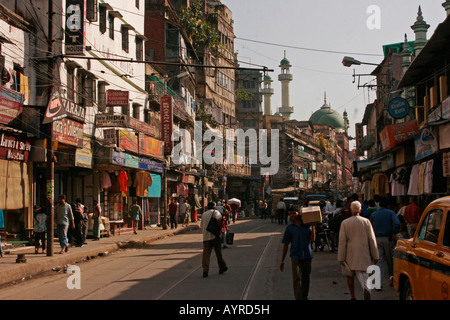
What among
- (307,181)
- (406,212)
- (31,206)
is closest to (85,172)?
(31,206)

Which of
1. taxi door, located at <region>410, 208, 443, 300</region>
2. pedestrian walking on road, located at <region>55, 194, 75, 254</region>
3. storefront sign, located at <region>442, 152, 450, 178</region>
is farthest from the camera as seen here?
pedestrian walking on road, located at <region>55, 194, 75, 254</region>

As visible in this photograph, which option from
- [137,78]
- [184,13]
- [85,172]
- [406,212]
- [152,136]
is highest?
[184,13]

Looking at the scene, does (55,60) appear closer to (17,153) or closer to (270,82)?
(17,153)

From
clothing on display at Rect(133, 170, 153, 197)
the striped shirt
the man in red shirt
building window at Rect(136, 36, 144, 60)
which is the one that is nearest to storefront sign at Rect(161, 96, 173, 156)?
building window at Rect(136, 36, 144, 60)

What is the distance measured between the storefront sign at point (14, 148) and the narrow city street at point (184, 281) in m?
4.72

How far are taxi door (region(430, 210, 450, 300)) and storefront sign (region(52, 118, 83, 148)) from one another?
684 inches

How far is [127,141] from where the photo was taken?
31.6 meters

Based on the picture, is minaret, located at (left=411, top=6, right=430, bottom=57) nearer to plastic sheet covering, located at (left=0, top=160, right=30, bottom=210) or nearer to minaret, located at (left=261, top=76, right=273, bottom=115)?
plastic sheet covering, located at (left=0, top=160, right=30, bottom=210)

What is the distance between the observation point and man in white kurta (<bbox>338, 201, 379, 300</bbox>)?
9.67 m

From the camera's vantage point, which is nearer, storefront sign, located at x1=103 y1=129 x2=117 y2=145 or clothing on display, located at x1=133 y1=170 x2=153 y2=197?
storefront sign, located at x1=103 y1=129 x2=117 y2=145

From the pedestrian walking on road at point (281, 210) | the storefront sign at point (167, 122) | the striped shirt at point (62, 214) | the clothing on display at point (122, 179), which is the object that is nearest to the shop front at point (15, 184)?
the striped shirt at point (62, 214)

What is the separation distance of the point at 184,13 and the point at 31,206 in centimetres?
3956

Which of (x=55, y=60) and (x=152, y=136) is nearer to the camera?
(x=55, y=60)

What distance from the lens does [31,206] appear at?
72.8ft
